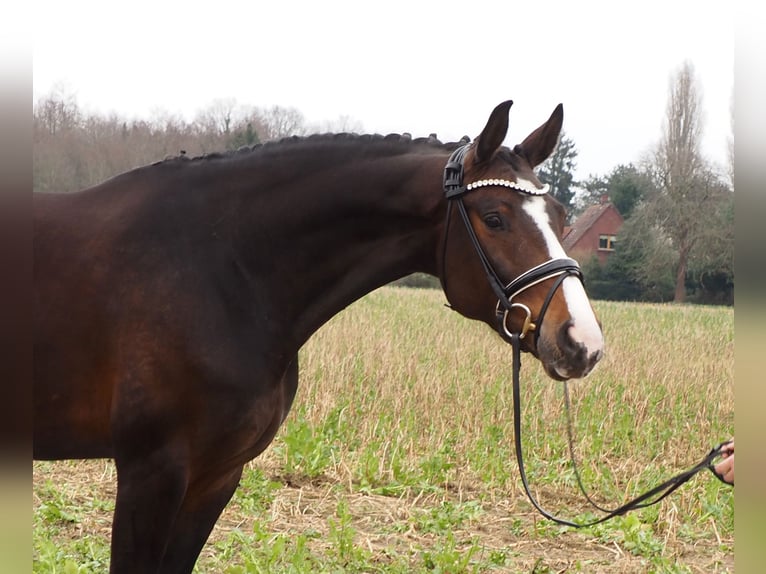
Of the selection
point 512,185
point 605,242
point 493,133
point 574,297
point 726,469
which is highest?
point 605,242

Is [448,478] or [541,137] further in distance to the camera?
[448,478]

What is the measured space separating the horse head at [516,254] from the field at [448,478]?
1.72 meters

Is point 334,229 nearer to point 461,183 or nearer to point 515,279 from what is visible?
point 461,183

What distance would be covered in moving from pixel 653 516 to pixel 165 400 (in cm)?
432

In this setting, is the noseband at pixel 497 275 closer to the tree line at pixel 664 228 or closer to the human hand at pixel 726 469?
the human hand at pixel 726 469

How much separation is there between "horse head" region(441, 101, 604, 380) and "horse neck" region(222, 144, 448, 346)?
0.18 meters

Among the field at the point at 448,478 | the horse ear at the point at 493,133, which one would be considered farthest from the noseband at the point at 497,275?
the field at the point at 448,478

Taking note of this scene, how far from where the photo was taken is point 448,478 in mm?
6340

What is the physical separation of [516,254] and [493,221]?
0.17 m

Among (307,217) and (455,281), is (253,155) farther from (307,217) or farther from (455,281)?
(455,281)

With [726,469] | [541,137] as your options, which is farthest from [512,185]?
[726,469]

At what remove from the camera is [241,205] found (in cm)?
297

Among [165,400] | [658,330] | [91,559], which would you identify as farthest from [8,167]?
[658,330]

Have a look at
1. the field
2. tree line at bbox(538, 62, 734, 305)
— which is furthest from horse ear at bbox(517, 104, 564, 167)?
tree line at bbox(538, 62, 734, 305)
